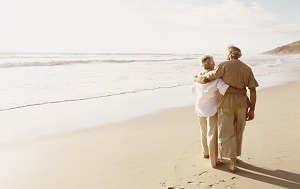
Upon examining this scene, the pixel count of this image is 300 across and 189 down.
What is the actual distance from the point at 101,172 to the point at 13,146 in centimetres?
228

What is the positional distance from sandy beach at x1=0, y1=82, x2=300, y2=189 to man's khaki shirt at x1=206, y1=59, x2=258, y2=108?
100 cm

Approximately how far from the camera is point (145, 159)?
5.28 m

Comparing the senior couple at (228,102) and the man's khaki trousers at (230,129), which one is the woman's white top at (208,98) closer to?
the senior couple at (228,102)

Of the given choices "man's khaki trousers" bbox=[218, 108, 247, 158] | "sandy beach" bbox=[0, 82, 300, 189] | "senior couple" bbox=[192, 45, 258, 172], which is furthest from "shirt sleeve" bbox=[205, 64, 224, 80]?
"sandy beach" bbox=[0, 82, 300, 189]

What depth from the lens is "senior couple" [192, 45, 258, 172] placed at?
4539 millimetres

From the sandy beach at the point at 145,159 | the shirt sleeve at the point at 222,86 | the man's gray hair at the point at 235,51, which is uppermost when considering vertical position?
the man's gray hair at the point at 235,51

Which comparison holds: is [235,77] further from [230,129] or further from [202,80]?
[230,129]

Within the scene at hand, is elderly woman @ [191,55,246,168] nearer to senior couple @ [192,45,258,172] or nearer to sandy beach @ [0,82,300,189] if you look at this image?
senior couple @ [192,45,258,172]

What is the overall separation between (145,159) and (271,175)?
191 cm

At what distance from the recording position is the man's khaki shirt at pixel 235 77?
14.8 ft

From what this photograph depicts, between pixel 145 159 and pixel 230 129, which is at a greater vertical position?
pixel 230 129

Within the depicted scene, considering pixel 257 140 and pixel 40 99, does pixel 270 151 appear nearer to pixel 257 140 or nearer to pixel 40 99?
pixel 257 140

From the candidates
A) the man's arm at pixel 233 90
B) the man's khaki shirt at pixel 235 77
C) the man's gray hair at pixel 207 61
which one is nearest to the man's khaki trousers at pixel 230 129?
the man's khaki shirt at pixel 235 77

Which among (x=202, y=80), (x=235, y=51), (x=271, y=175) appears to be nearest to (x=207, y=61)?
(x=202, y=80)
